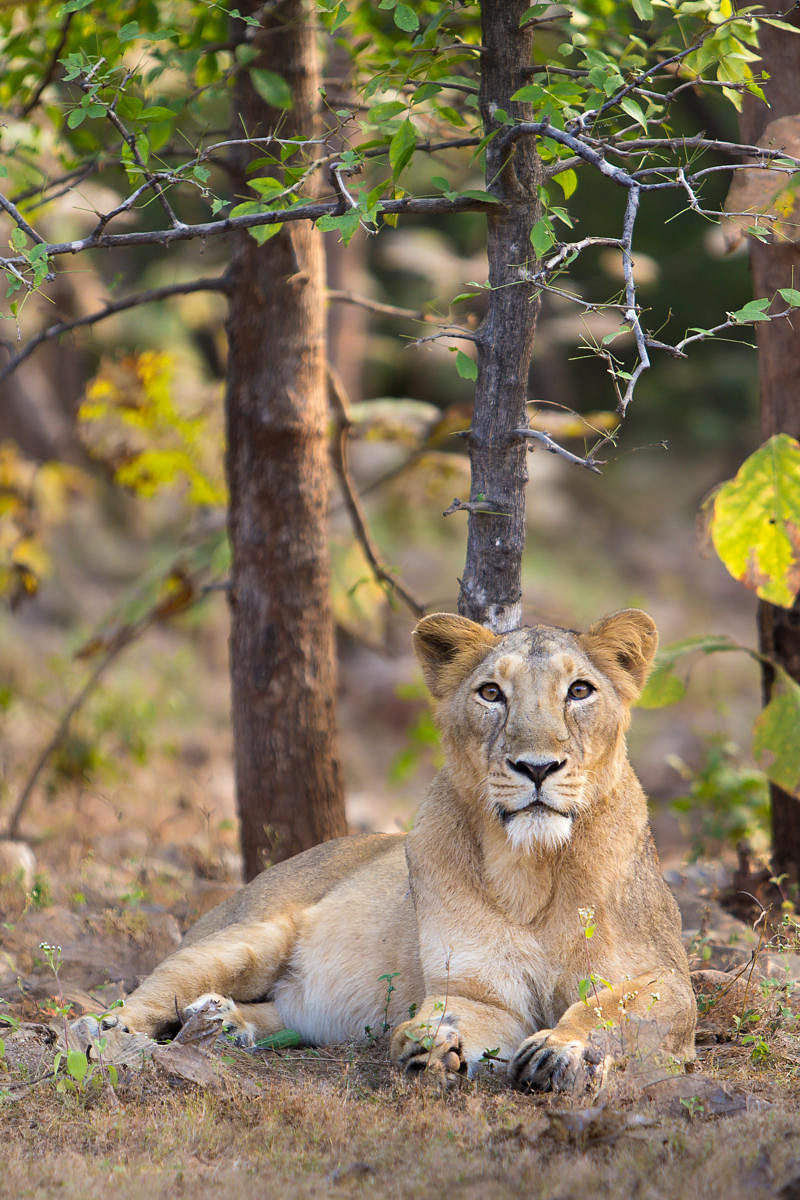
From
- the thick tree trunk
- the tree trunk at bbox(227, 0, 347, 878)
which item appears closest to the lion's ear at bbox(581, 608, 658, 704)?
Result: the thick tree trunk

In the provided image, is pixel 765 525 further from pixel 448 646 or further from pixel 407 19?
pixel 407 19

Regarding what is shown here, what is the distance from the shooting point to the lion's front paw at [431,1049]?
3.78 m

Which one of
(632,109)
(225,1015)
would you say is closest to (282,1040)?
(225,1015)

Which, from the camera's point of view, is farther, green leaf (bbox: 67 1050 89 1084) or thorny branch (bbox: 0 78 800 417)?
thorny branch (bbox: 0 78 800 417)

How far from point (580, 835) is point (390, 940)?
3.27ft

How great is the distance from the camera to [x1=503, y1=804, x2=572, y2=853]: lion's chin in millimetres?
3934

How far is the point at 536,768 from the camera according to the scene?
3.91 metres

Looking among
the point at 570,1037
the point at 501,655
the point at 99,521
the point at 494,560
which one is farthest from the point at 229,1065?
the point at 99,521

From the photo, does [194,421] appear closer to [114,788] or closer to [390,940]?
[114,788]

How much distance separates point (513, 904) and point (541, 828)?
0.36 metres

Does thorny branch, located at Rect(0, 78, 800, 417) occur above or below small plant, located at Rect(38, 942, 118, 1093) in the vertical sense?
above

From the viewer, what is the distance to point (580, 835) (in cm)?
413

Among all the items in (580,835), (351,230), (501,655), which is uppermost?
(351,230)

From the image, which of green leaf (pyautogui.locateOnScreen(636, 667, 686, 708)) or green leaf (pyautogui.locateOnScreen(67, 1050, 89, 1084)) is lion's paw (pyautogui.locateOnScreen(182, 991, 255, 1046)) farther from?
green leaf (pyautogui.locateOnScreen(636, 667, 686, 708))
